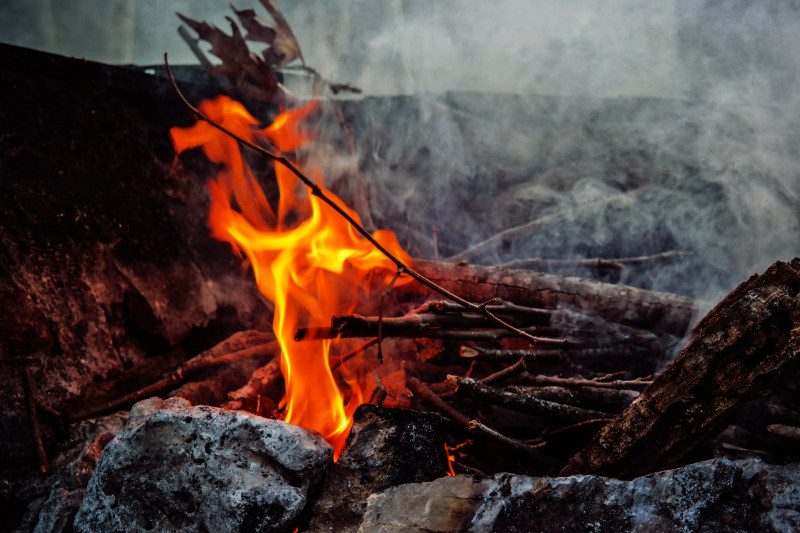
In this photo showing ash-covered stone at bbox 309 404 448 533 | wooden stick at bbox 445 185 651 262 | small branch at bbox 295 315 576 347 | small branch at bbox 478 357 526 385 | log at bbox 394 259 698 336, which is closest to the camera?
ash-covered stone at bbox 309 404 448 533

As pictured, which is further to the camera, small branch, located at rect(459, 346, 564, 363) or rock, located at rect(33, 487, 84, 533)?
small branch, located at rect(459, 346, 564, 363)

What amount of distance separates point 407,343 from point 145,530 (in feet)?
6.05

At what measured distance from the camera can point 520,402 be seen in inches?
86.4

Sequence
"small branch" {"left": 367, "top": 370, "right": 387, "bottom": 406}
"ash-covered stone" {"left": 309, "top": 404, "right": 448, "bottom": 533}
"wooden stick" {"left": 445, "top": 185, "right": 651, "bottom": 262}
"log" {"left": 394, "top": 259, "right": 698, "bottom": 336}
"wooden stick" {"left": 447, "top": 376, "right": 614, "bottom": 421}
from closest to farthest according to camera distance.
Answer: "ash-covered stone" {"left": 309, "top": 404, "right": 448, "bottom": 533} < "wooden stick" {"left": 447, "top": 376, "right": 614, "bottom": 421} < "small branch" {"left": 367, "top": 370, "right": 387, "bottom": 406} < "log" {"left": 394, "top": 259, "right": 698, "bottom": 336} < "wooden stick" {"left": 445, "top": 185, "right": 651, "bottom": 262}

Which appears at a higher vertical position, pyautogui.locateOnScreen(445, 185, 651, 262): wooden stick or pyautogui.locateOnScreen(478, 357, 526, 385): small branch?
pyautogui.locateOnScreen(445, 185, 651, 262): wooden stick

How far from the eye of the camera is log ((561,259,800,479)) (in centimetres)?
159

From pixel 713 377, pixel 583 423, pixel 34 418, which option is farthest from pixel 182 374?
pixel 713 377

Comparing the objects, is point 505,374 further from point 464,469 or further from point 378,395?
point 378,395

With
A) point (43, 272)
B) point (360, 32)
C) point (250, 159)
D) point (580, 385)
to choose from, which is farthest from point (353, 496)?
point (360, 32)

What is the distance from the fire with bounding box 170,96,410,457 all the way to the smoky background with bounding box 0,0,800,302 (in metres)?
1.55

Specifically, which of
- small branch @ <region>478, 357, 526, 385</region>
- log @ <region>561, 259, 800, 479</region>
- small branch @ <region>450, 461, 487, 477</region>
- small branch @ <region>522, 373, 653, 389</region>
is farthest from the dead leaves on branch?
log @ <region>561, 259, 800, 479</region>

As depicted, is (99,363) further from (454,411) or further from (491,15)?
(491,15)

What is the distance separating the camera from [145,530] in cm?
161

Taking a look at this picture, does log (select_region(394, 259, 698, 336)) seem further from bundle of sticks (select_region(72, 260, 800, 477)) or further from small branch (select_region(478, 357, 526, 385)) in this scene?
small branch (select_region(478, 357, 526, 385))
